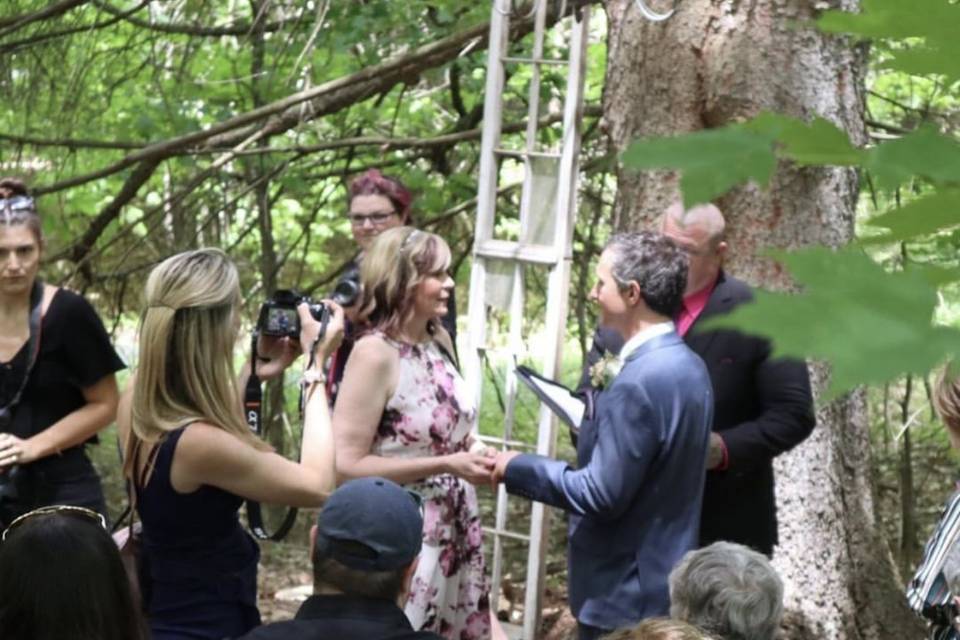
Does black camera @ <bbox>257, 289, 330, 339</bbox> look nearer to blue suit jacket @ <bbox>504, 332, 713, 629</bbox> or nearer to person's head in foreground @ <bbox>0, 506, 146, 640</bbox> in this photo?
blue suit jacket @ <bbox>504, 332, 713, 629</bbox>

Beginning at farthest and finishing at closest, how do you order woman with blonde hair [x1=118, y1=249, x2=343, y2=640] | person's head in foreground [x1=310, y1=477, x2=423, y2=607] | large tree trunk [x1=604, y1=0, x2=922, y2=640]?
large tree trunk [x1=604, y1=0, x2=922, y2=640] < woman with blonde hair [x1=118, y1=249, x2=343, y2=640] < person's head in foreground [x1=310, y1=477, x2=423, y2=607]

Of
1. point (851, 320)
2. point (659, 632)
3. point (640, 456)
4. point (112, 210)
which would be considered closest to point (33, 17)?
point (112, 210)

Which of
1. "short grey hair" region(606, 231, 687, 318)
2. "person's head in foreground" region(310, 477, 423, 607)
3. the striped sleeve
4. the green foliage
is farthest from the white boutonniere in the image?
the green foliage

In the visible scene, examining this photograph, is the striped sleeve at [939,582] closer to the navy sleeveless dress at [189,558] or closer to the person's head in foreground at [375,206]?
the navy sleeveless dress at [189,558]

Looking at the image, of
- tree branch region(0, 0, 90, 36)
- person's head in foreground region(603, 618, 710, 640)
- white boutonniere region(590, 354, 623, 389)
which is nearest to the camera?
person's head in foreground region(603, 618, 710, 640)

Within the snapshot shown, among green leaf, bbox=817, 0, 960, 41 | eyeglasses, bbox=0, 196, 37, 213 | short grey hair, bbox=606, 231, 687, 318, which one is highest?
green leaf, bbox=817, 0, 960, 41

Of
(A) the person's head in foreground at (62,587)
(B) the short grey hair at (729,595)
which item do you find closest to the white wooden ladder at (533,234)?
(B) the short grey hair at (729,595)

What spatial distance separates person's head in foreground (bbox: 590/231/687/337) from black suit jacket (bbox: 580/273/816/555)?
34cm

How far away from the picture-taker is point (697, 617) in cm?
293

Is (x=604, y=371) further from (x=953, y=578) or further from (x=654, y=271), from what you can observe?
(x=953, y=578)

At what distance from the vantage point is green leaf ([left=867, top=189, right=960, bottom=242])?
1061 millimetres

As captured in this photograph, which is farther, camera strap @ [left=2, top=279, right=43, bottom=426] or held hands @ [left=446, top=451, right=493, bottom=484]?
camera strap @ [left=2, top=279, right=43, bottom=426]

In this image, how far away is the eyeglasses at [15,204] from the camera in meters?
4.04

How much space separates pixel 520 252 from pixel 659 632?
2683 millimetres
